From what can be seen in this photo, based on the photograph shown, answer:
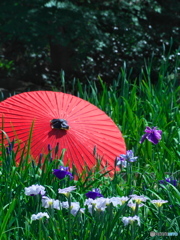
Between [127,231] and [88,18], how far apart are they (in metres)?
5.91

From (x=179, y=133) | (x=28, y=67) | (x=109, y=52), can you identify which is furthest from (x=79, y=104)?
(x=28, y=67)

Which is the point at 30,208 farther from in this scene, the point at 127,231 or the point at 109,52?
the point at 109,52

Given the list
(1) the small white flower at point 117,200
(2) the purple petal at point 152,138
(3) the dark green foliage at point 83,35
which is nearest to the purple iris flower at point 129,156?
(2) the purple petal at point 152,138

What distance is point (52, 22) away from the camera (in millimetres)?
7801

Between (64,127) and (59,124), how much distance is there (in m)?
0.04

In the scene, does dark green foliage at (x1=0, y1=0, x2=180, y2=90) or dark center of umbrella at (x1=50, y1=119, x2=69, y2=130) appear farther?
dark green foliage at (x1=0, y1=0, x2=180, y2=90)

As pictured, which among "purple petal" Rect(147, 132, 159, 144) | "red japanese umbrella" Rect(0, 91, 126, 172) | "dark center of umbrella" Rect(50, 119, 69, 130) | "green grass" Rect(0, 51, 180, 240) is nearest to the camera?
"green grass" Rect(0, 51, 180, 240)

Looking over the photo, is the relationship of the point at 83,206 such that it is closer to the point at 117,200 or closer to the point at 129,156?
the point at 129,156

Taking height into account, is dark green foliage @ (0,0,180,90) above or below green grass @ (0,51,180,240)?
above

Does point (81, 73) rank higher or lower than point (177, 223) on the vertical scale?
higher

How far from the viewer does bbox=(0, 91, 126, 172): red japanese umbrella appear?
3363mm

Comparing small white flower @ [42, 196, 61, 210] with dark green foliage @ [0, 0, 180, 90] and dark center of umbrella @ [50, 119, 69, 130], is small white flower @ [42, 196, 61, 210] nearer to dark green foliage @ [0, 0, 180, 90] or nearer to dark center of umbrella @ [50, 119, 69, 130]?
dark center of umbrella @ [50, 119, 69, 130]

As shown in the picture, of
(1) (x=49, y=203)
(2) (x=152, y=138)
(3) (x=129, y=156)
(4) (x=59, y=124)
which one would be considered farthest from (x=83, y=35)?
(1) (x=49, y=203)

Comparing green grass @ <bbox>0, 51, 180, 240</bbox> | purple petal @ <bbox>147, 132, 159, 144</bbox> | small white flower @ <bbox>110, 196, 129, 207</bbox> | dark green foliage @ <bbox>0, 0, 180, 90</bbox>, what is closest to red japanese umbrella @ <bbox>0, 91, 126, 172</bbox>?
green grass @ <bbox>0, 51, 180, 240</bbox>
